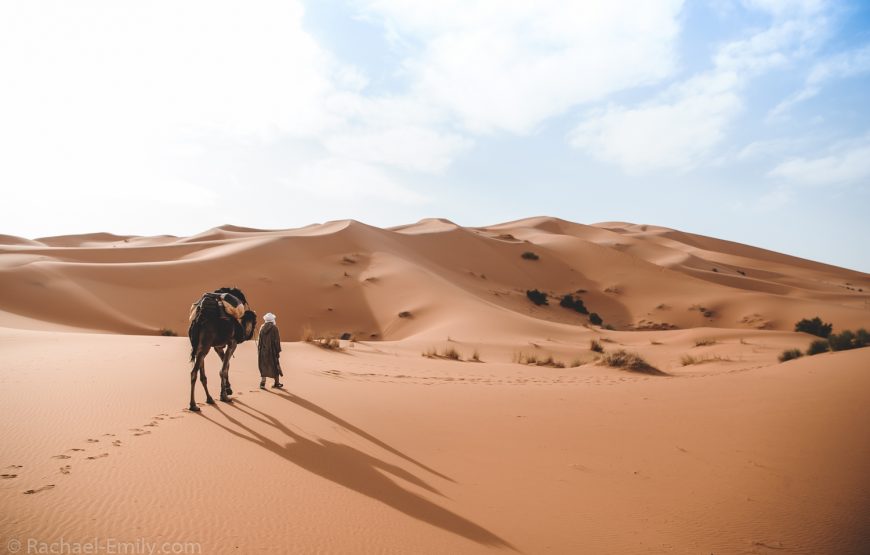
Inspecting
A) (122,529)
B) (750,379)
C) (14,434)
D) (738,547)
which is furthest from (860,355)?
(14,434)

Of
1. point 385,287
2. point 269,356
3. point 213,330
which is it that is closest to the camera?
point 213,330

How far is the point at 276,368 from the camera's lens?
8195 millimetres

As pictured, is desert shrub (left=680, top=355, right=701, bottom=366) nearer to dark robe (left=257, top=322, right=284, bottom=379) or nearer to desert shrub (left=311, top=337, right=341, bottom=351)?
desert shrub (left=311, top=337, right=341, bottom=351)

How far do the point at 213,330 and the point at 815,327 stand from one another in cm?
2616

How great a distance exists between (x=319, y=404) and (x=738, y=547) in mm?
5332

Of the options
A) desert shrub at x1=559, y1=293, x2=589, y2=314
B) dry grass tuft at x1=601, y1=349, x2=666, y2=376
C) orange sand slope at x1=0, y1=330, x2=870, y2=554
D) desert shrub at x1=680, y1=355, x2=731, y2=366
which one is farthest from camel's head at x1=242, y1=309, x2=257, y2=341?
desert shrub at x1=559, y1=293, x2=589, y2=314

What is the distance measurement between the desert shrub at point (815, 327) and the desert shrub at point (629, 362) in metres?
14.4

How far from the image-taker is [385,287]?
2773 cm

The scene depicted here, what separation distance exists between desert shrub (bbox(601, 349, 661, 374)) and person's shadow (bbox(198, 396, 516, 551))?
9194 mm

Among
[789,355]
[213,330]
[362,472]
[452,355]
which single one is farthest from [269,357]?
[789,355]

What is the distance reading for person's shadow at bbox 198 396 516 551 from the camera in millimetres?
3555

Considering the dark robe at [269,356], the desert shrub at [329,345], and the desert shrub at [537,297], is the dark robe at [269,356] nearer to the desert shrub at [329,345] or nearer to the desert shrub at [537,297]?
the desert shrub at [329,345]

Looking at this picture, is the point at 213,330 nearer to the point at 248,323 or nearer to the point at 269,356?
the point at 248,323

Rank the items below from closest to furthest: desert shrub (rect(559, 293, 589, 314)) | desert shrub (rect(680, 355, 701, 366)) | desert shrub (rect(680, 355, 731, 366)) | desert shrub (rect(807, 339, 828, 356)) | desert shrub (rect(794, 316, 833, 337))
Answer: desert shrub (rect(807, 339, 828, 356))
desert shrub (rect(680, 355, 731, 366))
desert shrub (rect(680, 355, 701, 366))
desert shrub (rect(794, 316, 833, 337))
desert shrub (rect(559, 293, 589, 314))
